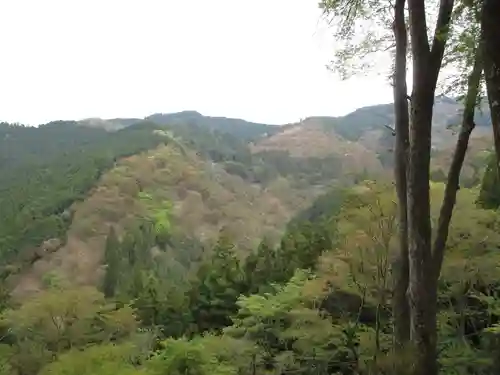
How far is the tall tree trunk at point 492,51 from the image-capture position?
2928 millimetres

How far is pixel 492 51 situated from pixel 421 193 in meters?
1.89

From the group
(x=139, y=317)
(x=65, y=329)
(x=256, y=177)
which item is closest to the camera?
(x=65, y=329)

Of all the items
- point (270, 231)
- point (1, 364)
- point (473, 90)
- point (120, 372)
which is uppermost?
point (473, 90)

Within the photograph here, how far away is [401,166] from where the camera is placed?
214 inches

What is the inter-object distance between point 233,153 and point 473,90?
360 ft

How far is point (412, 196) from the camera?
470 centimetres

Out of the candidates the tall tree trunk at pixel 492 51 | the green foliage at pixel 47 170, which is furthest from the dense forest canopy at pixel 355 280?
the green foliage at pixel 47 170

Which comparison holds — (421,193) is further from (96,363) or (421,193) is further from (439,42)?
(96,363)

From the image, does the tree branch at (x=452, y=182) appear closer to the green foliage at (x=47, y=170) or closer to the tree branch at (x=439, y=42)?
the tree branch at (x=439, y=42)

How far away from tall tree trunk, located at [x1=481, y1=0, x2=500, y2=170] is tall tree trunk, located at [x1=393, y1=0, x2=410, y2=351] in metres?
2.40

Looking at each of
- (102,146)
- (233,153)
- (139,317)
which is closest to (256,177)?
(233,153)

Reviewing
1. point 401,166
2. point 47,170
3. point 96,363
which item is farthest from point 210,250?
point 401,166

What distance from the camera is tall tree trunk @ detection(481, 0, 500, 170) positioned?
2.93 meters

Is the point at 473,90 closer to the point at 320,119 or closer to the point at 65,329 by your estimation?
the point at 65,329
